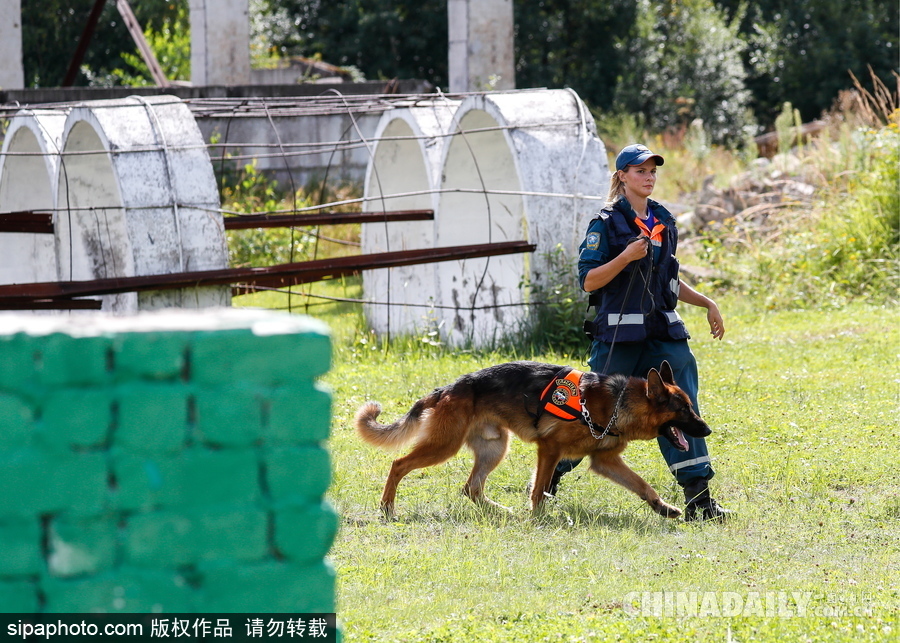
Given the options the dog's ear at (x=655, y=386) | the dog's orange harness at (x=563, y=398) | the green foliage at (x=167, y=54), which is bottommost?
the dog's orange harness at (x=563, y=398)

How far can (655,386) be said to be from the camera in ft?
18.2

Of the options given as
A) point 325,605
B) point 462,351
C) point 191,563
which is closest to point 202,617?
point 191,563

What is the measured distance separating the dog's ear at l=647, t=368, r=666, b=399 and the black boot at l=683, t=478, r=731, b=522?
568mm

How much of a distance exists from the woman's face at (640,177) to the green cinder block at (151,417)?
11.3 ft

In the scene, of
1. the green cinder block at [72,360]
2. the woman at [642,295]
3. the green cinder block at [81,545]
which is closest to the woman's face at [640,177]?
the woman at [642,295]

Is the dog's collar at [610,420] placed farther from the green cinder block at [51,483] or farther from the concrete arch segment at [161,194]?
the concrete arch segment at [161,194]

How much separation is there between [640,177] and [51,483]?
372 cm

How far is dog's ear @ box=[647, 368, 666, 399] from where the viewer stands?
5.51 metres

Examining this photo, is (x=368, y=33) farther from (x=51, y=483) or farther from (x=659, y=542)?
(x=51, y=483)

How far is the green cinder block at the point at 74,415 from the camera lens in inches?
106

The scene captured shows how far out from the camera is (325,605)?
2.90 m

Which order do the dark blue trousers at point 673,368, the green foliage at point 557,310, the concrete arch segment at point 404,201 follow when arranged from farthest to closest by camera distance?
the concrete arch segment at point 404,201, the green foliage at point 557,310, the dark blue trousers at point 673,368

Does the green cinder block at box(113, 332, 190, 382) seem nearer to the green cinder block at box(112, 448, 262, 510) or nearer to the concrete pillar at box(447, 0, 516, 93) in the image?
the green cinder block at box(112, 448, 262, 510)

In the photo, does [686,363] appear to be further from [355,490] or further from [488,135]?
[488,135]
